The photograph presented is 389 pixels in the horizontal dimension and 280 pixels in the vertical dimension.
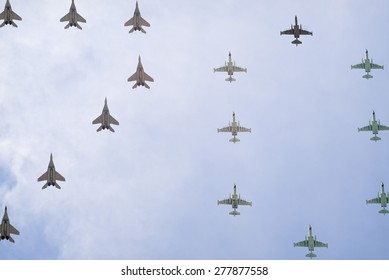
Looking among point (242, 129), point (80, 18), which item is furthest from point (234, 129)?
point (80, 18)

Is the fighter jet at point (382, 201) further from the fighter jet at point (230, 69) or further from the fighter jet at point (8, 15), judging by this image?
the fighter jet at point (8, 15)

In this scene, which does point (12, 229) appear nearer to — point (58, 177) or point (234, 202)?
point (58, 177)

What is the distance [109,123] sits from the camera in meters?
145

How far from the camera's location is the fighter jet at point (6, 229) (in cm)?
13438

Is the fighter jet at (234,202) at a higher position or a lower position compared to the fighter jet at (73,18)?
lower

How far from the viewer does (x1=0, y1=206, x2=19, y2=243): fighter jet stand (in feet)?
441

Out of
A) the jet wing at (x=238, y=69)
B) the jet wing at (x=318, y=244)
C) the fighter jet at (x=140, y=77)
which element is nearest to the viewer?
the fighter jet at (x=140, y=77)

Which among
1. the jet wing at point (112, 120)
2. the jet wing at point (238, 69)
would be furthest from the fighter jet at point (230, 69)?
the jet wing at point (112, 120)

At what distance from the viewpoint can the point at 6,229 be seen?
442ft

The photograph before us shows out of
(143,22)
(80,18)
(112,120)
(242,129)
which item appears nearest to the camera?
(112,120)

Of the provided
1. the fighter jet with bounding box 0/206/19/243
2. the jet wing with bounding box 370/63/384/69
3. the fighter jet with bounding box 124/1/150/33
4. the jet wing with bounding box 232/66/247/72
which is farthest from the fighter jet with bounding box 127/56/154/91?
the jet wing with bounding box 370/63/384/69

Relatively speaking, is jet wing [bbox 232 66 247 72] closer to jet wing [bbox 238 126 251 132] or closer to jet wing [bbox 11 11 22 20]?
jet wing [bbox 238 126 251 132]

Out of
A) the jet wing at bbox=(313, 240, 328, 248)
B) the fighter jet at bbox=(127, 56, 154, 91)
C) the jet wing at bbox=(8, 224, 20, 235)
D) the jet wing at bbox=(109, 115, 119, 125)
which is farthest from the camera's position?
the jet wing at bbox=(313, 240, 328, 248)
